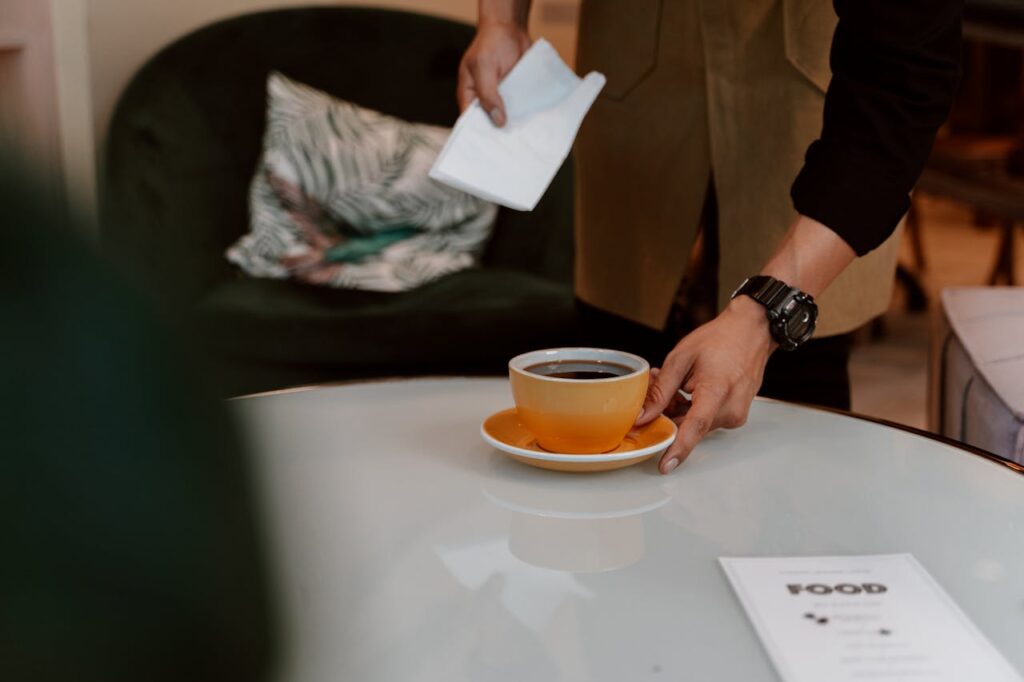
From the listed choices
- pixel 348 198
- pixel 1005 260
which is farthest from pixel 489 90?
pixel 1005 260

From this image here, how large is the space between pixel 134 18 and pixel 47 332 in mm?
2770

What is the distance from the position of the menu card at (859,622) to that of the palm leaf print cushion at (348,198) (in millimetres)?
1765

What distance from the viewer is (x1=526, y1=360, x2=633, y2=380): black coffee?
886mm

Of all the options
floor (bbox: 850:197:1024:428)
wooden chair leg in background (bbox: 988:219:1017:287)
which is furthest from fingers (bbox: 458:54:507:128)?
wooden chair leg in background (bbox: 988:219:1017:287)

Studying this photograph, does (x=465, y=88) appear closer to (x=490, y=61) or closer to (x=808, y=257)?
(x=490, y=61)

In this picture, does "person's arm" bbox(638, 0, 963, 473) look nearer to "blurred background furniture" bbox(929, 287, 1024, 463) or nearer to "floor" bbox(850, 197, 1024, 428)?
"blurred background furniture" bbox(929, 287, 1024, 463)

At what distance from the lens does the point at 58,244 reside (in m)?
0.20

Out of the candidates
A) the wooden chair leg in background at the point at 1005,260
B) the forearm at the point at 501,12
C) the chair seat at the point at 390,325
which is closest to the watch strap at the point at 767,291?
the forearm at the point at 501,12

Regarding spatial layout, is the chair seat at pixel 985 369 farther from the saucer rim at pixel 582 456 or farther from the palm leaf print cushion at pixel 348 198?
the palm leaf print cushion at pixel 348 198

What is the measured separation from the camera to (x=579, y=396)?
837 mm

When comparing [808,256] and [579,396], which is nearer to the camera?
[579,396]

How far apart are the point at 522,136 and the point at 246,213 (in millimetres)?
1565

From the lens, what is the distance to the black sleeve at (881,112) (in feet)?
3.20

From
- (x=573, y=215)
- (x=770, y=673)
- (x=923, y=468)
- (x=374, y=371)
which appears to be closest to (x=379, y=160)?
(x=573, y=215)
